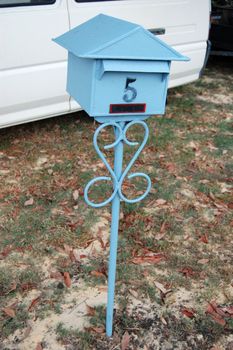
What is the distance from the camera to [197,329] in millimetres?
2316

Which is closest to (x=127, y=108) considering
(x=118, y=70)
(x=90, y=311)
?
(x=118, y=70)

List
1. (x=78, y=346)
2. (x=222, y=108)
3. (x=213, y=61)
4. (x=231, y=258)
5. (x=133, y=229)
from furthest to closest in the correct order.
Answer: (x=213, y=61) → (x=222, y=108) → (x=133, y=229) → (x=231, y=258) → (x=78, y=346)

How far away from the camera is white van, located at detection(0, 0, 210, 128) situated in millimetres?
3486

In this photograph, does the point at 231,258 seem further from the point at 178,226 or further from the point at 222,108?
the point at 222,108

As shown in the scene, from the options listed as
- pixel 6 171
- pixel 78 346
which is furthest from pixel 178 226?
pixel 6 171

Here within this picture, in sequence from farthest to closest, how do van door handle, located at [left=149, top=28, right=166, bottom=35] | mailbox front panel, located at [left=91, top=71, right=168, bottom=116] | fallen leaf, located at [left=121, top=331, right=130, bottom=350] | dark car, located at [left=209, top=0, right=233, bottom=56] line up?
dark car, located at [left=209, top=0, right=233, bottom=56] → van door handle, located at [left=149, top=28, right=166, bottom=35] → fallen leaf, located at [left=121, top=331, right=130, bottom=350] → mailbox front panel, located at [left=91, top=71, right=168, bottom=116]

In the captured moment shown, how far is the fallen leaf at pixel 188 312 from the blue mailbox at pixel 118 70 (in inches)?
39.6

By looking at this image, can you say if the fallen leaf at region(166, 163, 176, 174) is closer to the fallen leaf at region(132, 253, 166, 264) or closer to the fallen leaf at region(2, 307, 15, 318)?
the fallen leaf at region(132, 253, 166, 264)

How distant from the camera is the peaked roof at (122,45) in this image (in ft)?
5.15

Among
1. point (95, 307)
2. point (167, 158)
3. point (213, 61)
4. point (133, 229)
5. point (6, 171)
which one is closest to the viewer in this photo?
point (95, 307)

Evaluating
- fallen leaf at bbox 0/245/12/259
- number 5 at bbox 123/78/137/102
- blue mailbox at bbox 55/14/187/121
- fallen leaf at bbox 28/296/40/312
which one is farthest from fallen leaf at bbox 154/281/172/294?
number 5 at bbox 123/78/137/102

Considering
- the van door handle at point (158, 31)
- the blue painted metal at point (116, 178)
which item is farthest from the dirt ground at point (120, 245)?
the van door handle at point (158, 31)

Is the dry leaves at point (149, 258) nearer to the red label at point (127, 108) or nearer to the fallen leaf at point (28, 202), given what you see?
the fallen leaf at point (28, 202)

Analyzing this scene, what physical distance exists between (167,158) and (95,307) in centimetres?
205
